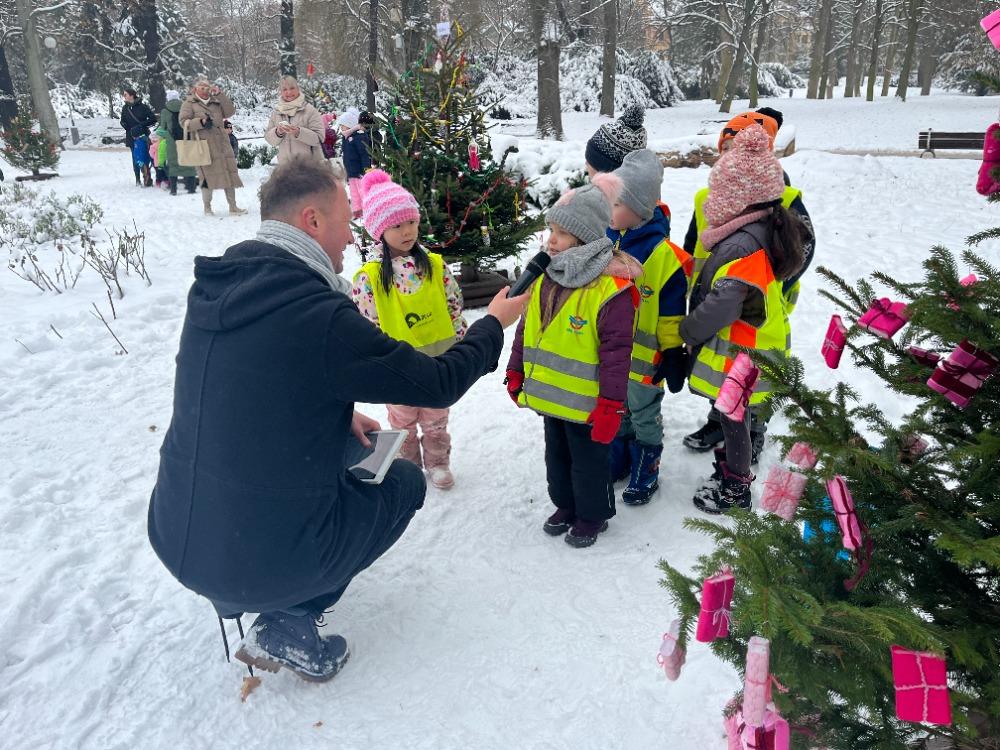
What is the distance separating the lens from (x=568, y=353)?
9.84 feet

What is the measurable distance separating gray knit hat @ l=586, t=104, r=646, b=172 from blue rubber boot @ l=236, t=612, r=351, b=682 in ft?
9.30

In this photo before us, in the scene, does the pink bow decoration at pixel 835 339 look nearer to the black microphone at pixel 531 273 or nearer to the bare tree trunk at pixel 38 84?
the black microphone at pixel 531 273

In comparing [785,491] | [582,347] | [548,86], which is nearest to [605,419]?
[582,347]

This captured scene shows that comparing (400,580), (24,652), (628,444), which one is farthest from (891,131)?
(24,652)

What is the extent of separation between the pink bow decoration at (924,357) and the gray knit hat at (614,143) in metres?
2.42

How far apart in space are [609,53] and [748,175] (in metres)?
22.0

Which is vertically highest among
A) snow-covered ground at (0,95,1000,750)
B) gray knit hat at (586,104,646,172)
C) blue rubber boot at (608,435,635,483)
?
gray knit hat at (586,104,646,172)

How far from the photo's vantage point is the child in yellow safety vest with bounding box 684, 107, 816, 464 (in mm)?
3486

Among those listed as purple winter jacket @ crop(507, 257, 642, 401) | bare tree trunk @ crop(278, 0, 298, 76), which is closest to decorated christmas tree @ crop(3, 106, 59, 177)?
bare tree trunk @ crop(278, 0, 298, 76)

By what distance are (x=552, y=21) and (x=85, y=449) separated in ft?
56.8

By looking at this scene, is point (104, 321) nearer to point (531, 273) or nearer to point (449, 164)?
point (449, 164)

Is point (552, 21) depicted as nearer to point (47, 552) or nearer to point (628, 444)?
point (628, 444)

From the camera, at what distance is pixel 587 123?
23.1 meters

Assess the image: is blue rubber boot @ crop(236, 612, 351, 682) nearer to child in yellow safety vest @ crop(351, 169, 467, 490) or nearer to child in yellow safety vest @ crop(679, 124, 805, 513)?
child in yellow safety vest @ crop(351, 169, 467, 490)
